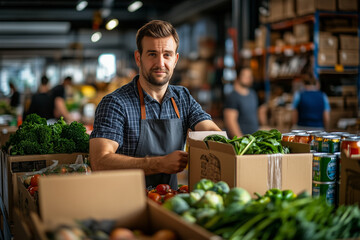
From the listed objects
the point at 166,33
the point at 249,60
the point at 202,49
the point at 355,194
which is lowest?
the point at 355,194

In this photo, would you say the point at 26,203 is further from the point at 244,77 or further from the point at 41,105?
the point at 41,105

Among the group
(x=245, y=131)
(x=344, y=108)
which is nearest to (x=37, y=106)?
(x=245, y=131)

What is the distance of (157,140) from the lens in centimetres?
282

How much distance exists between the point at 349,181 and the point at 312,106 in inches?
157

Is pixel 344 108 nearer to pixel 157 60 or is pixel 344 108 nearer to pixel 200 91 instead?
pixel 157 60

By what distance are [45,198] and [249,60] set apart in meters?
7.67

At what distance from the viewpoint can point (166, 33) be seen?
2.75 metres

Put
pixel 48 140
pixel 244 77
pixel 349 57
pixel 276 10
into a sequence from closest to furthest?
pixel 48 140 → pixel 244 77 → pixel 349 57 → pixel 276 10

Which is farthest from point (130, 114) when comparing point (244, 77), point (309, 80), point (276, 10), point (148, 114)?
point (276, 10)

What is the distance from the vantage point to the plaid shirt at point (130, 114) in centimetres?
265

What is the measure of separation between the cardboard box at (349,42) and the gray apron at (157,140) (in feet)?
14.7

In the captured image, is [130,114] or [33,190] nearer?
[33,190]

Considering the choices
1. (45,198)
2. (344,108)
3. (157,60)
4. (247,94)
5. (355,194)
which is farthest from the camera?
(344,108)

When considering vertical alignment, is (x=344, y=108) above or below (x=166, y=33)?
below
